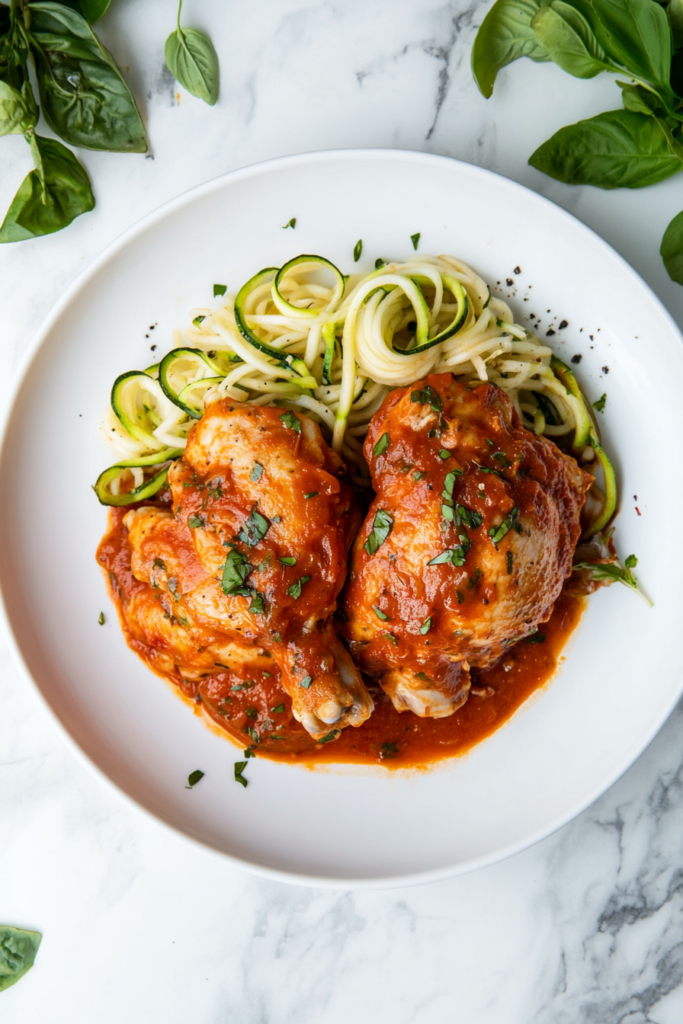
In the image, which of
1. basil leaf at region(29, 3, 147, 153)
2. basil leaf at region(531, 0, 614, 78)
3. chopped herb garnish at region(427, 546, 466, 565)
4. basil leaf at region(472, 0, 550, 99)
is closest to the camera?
chopped herb garnish at region(427, 546, 466, 565)

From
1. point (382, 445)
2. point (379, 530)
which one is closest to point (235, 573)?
point (379, 530)

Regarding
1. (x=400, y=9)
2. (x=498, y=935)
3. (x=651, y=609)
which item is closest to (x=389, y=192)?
(x=400, y=9)

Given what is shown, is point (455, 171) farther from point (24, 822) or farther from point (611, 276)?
point (24, 822)

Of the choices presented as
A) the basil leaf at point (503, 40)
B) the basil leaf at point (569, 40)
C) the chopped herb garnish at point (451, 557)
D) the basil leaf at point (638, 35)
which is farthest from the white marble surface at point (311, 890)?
the chopped herb garnish at point (451, 557)

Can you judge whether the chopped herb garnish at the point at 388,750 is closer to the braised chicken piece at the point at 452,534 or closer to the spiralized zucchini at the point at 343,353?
the braised chicken piece at the point at 452,534

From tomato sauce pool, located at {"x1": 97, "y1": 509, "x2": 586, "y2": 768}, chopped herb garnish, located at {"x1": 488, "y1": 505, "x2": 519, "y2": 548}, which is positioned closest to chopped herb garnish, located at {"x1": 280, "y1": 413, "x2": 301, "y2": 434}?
chopped herb garnish, located at {"x1": 488, "y1": 505, "x2": 519, "y2": 548}

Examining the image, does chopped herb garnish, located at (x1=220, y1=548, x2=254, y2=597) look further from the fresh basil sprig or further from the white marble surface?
the fresh basil sprig

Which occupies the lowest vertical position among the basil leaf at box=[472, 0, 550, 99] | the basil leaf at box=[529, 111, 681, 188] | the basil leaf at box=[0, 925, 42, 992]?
the basil leaf at box=[0, 925, 42, 992]
